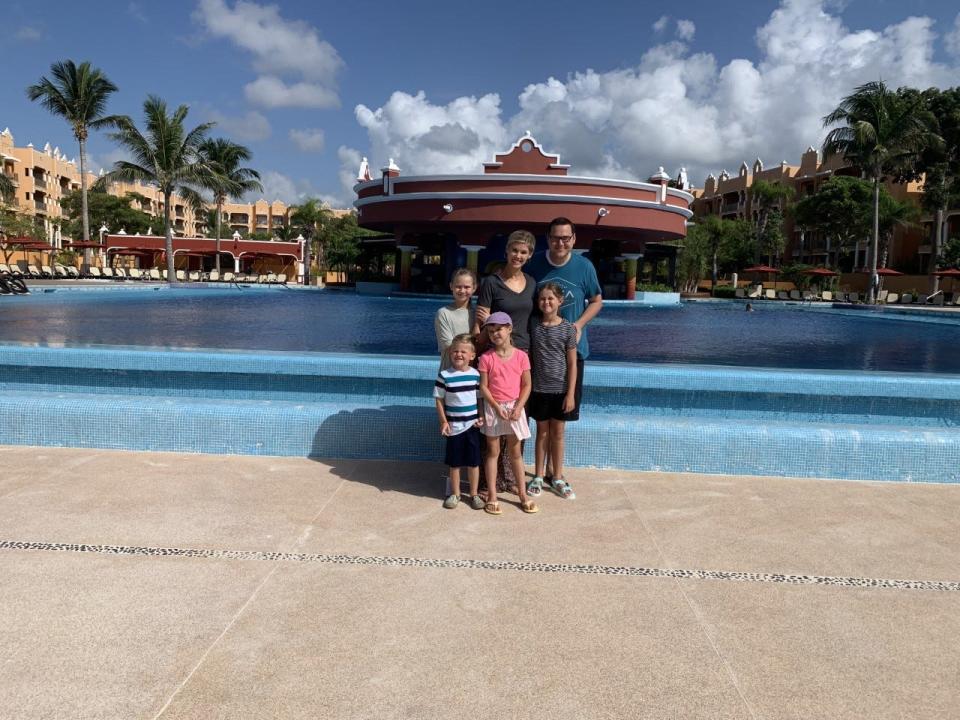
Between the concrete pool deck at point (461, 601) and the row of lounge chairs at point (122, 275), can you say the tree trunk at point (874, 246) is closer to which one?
the concrete pool deck at point (461, 601)

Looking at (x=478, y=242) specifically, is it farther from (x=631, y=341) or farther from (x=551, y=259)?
(x=551, y=259)

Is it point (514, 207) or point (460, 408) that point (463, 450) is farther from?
point (514, 207)

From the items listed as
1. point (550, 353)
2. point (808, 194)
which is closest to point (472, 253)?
point (550, 353)

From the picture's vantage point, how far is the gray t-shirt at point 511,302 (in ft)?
13.3

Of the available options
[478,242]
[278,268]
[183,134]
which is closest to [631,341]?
[478,242]

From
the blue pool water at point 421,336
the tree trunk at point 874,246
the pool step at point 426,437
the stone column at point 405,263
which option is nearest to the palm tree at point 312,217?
the stone column at point 405,263

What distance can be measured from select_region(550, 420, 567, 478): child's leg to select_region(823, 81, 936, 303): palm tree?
34.5 meters

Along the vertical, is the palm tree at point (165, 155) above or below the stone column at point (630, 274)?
above

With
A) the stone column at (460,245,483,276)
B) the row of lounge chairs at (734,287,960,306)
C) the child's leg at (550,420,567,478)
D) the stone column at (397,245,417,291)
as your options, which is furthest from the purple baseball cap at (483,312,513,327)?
the row of lounge chairs at (734,287,960,306)

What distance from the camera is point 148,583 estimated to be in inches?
115

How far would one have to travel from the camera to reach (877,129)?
107ft

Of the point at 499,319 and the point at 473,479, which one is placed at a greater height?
the point at 499,319

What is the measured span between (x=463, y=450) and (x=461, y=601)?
123cm

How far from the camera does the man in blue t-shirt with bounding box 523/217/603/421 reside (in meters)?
4.16
